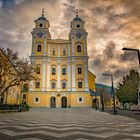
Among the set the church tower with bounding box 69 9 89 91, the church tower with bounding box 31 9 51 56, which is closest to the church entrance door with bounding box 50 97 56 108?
the church tower with bounding box 69 9 89 91

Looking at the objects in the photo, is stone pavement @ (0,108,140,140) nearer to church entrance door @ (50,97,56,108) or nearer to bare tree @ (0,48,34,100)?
bare tree @ (0,48,34,100)

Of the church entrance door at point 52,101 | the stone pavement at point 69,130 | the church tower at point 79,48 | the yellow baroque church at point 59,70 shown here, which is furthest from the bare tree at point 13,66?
the church tower at point 79,48

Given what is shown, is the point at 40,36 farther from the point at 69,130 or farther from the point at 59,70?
the point at 69,130

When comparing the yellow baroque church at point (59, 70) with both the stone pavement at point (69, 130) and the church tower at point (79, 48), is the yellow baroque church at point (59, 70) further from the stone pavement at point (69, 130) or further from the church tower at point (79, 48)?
the stone pavement at point (69, 130)

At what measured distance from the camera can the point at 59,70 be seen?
53.0 meters

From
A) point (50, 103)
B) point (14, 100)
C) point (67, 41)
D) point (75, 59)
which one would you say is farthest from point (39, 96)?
point (67, 41)

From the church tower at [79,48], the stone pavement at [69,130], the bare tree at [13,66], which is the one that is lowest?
the stone pavement at [69,130]

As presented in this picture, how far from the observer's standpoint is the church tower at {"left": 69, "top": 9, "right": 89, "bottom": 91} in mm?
52000

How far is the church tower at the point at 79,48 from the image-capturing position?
52000 mm

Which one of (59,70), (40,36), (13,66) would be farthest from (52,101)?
(13,66)

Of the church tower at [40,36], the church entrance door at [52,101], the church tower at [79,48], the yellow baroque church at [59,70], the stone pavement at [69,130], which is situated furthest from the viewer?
the church tower at [40,36]

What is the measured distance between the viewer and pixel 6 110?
24.8m

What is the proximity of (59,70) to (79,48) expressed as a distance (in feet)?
29.8

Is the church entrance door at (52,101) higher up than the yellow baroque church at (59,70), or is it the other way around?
the yellow baroque church at (59,70)
